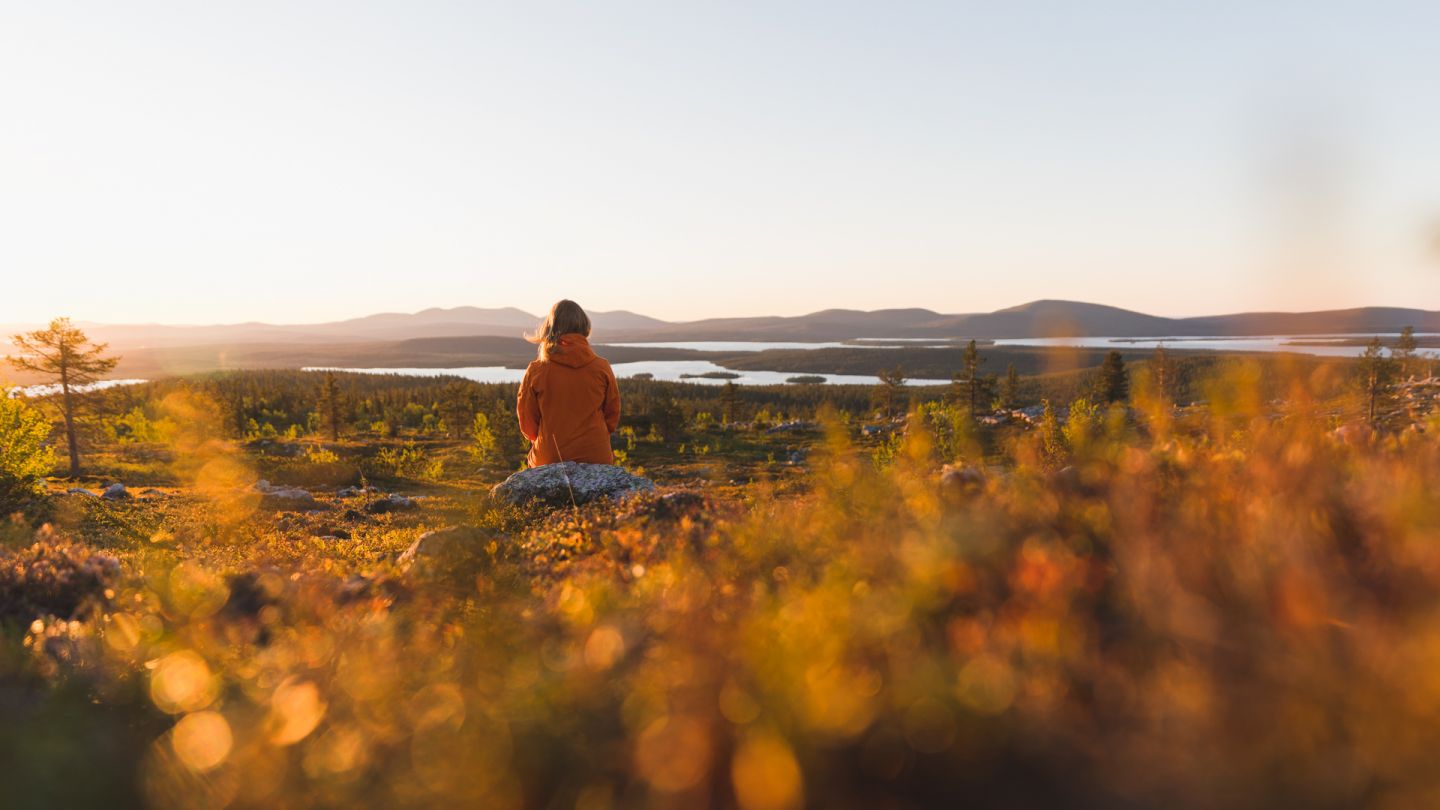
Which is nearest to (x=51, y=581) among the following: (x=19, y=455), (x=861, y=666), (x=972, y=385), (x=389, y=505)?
(x=861, y=666)

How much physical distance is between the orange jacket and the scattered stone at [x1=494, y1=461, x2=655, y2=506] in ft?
1.36

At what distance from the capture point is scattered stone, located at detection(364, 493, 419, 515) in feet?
49.4

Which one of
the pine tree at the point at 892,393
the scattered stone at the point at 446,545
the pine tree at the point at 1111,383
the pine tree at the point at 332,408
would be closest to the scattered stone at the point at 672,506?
the scattered stone at the point at 446,545

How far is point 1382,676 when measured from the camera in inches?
75.1

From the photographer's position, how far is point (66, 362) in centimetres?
2308

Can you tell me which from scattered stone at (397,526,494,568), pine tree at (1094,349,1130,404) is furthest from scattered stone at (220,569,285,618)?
pine tree at (1094,349,1130,404)

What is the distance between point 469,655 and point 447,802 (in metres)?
0.86

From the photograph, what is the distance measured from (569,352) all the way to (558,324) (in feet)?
1.46

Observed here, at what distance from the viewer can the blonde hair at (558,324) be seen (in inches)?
378

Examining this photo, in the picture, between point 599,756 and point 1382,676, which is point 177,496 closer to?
point 599,756

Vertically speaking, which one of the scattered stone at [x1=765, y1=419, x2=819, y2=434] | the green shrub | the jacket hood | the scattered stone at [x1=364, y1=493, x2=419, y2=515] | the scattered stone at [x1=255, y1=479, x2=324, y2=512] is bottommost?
the scattered stone at [x1=765, y1=419, x2=819, y2=434]

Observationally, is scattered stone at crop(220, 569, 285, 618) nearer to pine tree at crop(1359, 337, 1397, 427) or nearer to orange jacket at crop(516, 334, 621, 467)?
orange jacket at crop(516, 334, 621, 467)

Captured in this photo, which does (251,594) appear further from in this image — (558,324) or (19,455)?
(19,455)

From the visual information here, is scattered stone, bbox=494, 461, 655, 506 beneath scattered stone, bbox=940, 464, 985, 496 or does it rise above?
beneath
